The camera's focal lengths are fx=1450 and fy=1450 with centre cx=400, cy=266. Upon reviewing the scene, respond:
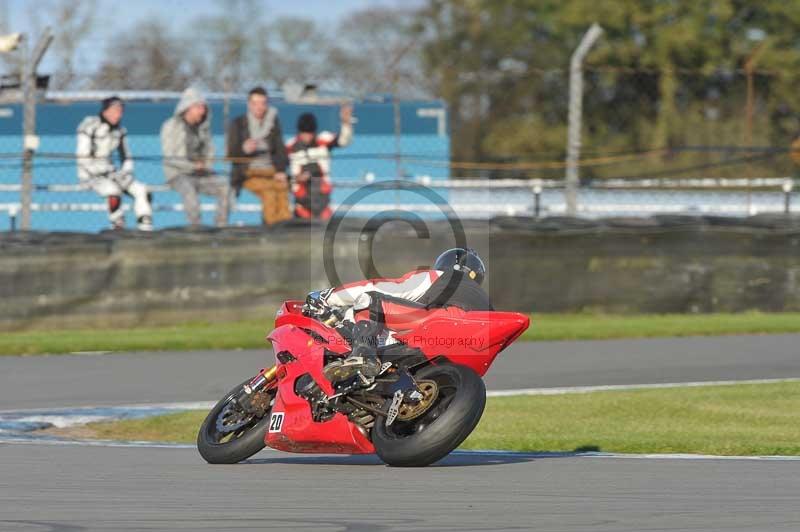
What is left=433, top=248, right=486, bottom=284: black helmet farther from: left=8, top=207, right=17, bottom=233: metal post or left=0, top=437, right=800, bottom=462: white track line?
left=8, top=207, right=17, bottom=233: metal post

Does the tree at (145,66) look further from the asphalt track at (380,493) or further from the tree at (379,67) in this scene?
the asphalt track at (380,493)

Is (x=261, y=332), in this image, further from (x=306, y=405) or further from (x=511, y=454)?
(x=306, y=405)

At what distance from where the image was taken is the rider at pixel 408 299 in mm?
6602

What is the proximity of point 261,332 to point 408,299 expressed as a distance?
296 inches

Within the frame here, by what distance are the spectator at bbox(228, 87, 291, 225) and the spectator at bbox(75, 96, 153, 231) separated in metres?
1.04

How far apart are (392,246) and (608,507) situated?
9225 millimetres

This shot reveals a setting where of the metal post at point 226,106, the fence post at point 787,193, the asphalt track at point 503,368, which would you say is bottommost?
the asphalt track at point 503,368

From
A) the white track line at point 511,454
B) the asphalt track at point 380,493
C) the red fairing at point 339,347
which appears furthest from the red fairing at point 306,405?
the white track line at point 511,454

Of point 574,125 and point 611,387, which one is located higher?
point 574,125

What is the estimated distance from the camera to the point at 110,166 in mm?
15250

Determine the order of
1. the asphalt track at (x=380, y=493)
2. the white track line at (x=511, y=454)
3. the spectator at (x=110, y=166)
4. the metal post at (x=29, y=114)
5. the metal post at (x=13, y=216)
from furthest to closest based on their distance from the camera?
the metal post at (x=13, y=216) → the spectator at (x=110, y=166) → the metal post at (x=29, y=114) → the white track line at (x=511, y=454) → the asphalt track at (x=380, y=493)

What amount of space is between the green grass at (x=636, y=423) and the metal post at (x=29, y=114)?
6.00 meters

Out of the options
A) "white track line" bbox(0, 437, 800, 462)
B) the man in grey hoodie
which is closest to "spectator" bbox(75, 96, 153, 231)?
the man in grey hoodie

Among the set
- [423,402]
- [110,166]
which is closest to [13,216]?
[110,166]
